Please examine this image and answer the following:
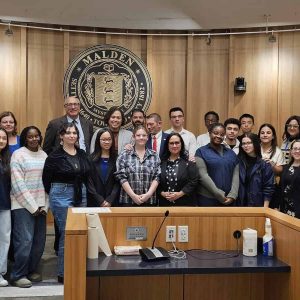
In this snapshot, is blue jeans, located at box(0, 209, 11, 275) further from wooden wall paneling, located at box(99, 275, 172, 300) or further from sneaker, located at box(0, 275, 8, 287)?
wooden wall paneling, located at box(99, 275, 172, 300)

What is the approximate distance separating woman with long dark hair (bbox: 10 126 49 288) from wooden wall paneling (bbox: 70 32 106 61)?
2278mm

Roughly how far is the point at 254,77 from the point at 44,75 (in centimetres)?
260

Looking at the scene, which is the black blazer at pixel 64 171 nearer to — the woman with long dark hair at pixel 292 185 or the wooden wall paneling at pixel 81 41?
the woman with long dark hair at pixel 292 185

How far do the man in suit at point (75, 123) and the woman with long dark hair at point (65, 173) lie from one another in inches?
23.9

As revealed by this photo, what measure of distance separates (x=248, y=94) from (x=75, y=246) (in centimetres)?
420

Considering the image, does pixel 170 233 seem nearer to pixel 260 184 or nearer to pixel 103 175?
pixel 103 175

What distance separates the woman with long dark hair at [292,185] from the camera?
363cm

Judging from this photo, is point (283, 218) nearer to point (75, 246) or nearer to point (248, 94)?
point (75, 246)

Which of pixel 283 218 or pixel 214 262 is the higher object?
pixel 283 218

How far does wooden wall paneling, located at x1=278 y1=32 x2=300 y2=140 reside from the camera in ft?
19.0

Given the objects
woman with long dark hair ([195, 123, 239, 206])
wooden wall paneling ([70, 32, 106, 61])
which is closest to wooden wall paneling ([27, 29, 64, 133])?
wooden wall paneling ([70, 32, 106, 61])

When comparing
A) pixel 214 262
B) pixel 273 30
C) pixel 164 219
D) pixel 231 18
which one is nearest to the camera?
pixel 214 262

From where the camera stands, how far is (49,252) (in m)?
4.65

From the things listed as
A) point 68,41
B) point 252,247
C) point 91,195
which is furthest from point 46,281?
point 68,41
